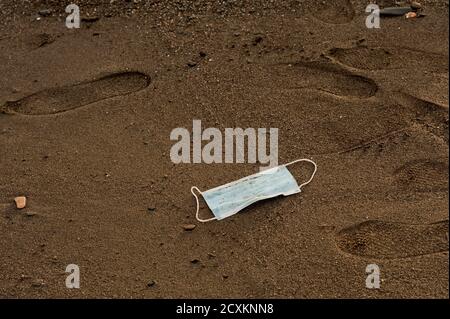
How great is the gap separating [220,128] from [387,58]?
90 centimetres

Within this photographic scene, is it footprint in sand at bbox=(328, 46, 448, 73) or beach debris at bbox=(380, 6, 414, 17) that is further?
beach debris at bbox=(380, 6, 414, 17)

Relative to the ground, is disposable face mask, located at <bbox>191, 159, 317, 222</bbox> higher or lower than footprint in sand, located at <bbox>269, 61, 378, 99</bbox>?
lower

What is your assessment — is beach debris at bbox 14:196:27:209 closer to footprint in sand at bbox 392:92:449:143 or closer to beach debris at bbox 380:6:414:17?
footprint in sand at bbox 392:92:449:143

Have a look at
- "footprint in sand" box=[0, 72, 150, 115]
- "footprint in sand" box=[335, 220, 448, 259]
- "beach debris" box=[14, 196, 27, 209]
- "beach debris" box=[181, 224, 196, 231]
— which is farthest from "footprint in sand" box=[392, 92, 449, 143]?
"beach debris" box=[14, 196, 27, 209]

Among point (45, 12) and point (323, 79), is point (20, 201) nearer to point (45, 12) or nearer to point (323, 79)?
point (45, 12)

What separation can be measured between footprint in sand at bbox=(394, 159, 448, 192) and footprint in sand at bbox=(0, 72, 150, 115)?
51.6 inches

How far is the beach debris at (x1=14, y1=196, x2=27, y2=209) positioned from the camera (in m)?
2.81

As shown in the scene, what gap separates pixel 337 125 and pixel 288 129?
0.23 metres

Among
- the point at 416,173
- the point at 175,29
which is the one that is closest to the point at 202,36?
the point at 175,29

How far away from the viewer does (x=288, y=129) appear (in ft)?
9.55

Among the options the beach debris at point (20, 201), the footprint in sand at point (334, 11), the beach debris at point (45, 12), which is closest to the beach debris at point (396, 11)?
the footprint in sand at point (334, 11)

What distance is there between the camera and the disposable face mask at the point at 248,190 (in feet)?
Result: 8.95

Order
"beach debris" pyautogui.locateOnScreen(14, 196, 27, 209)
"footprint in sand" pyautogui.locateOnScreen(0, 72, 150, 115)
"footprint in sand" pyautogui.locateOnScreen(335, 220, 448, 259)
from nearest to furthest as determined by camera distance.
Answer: "footprint in sand" pyautogui.locateOnScreen(335, 220, 448, 259) < "beach debris" pyautogui.locateOnScreen(14, 196, 27, 209) < "footprint in sand" pyautogui.locateOnScreen(0, 72, 150, 115)

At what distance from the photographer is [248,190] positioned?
9.07 ft
